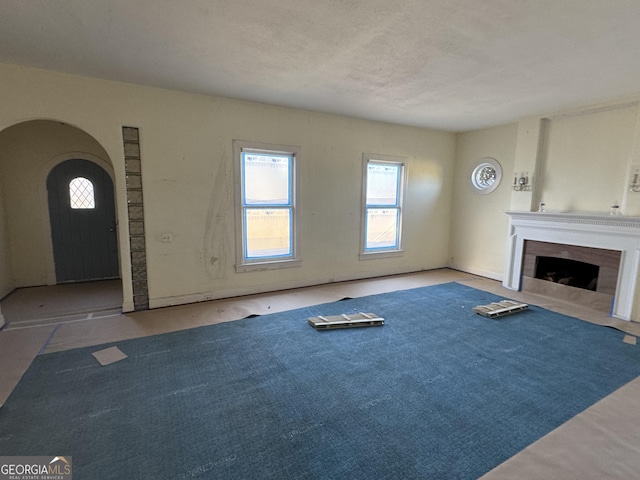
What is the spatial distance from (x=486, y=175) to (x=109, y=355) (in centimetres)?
627

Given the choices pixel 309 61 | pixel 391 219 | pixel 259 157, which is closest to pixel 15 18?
pixel 309 61

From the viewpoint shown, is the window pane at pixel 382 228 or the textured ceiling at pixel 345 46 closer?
the textured ceiling at pixel 345 46

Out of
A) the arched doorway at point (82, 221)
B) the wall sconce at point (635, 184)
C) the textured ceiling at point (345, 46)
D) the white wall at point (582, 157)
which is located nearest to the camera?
the textured ceiling at point (345, 46)

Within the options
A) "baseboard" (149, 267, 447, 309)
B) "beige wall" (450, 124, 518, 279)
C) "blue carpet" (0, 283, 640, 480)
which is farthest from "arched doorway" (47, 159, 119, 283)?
"beige wall" (450, 124, 518, 279)

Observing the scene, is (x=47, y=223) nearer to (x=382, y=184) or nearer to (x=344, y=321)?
(x=344, y=321)

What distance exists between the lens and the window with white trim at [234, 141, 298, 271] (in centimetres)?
448

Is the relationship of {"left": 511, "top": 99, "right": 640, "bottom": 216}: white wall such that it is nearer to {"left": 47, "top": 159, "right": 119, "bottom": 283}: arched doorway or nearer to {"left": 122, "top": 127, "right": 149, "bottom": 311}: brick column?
{"left": 122, "top": 127, "right": 149, "bottom": 311}: brick column

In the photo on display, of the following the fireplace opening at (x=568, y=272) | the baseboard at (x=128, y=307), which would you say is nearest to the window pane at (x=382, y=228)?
the fireplace opening at (x=568, y=272)

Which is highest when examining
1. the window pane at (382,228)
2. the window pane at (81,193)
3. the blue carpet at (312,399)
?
the window pane at (81,193)

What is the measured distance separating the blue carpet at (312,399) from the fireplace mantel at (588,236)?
79cm

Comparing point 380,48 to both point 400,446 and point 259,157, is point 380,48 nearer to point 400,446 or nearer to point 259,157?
point 259,157

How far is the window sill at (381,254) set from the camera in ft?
18.5

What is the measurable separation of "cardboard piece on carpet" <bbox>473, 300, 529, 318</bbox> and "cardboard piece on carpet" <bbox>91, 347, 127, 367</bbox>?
4.00 m

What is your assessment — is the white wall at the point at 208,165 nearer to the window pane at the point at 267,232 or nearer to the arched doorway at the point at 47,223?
the arched doorway at the point at 47,223
